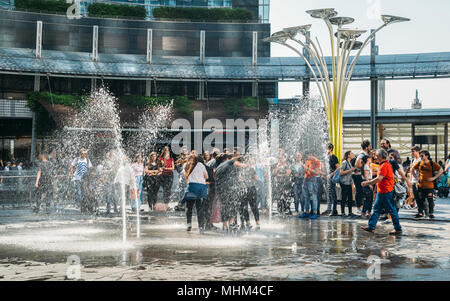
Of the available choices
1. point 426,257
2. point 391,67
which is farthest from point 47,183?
point 391,67

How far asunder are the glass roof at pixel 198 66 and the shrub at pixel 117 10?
191 inches

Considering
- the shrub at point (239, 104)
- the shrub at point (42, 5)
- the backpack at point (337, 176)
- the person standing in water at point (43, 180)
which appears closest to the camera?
the backpack at point (337, 176)

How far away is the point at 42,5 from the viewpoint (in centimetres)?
4412

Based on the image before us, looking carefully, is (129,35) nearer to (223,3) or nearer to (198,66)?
(198,66)

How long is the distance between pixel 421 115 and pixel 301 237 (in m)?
32.8

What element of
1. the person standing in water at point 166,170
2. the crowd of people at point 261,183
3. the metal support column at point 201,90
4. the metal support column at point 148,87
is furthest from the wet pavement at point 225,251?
the metal support column at point 201,90

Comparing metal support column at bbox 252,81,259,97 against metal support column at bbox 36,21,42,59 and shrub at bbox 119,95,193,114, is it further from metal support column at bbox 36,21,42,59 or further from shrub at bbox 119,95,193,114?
metal support column at bbox 36,21,42,59

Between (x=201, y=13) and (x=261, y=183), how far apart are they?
35.7 metres

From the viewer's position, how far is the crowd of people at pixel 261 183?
11156mm

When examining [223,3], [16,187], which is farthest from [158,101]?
[16,187]

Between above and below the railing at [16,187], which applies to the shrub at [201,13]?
above

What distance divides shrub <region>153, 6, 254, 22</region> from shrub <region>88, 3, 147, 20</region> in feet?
5.04

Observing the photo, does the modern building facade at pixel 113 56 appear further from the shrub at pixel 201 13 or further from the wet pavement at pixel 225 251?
the wet pavement at pixel 225 251

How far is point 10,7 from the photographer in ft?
142
